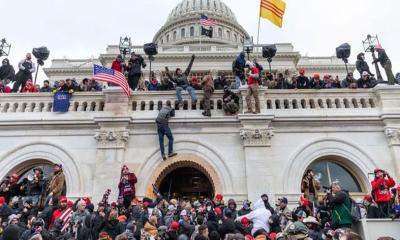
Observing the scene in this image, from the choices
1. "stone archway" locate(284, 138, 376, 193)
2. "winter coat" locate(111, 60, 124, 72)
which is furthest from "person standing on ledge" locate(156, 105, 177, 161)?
"stone archway" locate(284, 138, 376, 193)

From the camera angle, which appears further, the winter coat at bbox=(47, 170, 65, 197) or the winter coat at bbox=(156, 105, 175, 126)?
the winter coat at bbox=(156, 105, 175, 126)

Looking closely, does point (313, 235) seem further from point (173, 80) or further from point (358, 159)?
point (173, 80)

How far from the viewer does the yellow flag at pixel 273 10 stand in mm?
21391

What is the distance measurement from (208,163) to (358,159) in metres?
5.99

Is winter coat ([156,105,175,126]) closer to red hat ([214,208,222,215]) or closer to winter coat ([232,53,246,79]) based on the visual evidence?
winter coat ([232,53,246,79])

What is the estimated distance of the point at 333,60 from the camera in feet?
186

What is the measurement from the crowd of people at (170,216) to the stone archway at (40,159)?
1.10 meters

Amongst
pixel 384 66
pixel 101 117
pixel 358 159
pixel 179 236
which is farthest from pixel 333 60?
pixel 179 236

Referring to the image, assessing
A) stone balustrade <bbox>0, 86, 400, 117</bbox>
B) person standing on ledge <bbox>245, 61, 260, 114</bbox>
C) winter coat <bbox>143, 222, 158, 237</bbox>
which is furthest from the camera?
stone balustrade <bbox>0, 86, 400, 117</bbox>

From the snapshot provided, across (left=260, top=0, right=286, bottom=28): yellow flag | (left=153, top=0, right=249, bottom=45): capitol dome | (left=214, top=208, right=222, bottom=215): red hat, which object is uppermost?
(left=153, top=0, right=249, bottom=45): capitol dome

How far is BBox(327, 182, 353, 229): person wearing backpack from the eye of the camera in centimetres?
945

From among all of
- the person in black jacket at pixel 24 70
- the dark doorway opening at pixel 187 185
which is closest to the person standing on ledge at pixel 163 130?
the dark doorway opening at pixel 187 185

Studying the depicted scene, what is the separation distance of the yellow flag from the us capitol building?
7.66m

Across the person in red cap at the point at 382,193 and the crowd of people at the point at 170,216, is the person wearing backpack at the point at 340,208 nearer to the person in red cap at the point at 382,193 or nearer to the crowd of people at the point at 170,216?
the crowd of people at the point at 170,216
